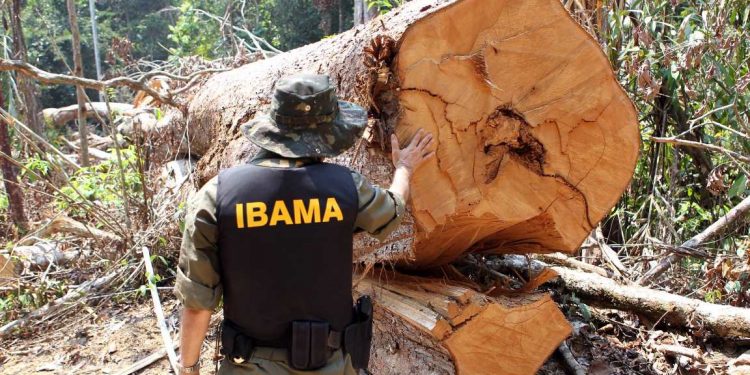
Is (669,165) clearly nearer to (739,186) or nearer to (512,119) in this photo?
(739,186)

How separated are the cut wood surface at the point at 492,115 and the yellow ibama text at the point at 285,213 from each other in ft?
1.78

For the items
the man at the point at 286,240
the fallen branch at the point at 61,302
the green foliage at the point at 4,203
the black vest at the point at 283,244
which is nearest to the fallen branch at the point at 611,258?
the man at the point at 286,240

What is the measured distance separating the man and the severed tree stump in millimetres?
347

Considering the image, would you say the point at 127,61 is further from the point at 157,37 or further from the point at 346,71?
the point at 157,37

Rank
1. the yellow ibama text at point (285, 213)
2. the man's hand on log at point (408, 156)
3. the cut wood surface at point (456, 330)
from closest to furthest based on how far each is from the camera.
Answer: the yellow ibama text at point (285, 213) → the man's hand on log at point (408, 156) → the cut wood surface at point (456, 330)

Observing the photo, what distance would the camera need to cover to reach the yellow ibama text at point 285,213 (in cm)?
172

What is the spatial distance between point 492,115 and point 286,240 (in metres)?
0.97

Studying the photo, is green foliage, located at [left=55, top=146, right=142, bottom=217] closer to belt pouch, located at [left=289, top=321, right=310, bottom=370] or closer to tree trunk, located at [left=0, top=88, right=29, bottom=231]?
tree trunk, located at [left=0, top=88, right=29, bottom=231]

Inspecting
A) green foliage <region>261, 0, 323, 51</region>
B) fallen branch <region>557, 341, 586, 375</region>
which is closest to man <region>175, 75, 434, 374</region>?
fallen branch <region>557, 341, 586, 375</region>

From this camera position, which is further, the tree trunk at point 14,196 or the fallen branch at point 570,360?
the tree trunk at point 14,196

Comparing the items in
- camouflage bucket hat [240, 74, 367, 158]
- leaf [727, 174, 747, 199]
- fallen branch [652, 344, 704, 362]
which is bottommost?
fallen branch [652, 344, 704, 362]

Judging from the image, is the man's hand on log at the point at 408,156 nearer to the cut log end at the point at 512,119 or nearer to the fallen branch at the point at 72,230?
the cut log end at the point at 512,119

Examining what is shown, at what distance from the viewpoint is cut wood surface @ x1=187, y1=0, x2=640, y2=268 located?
219cm

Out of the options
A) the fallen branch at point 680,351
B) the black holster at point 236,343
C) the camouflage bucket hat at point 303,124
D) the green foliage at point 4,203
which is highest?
the camouflage bucket hat at point 303,124
